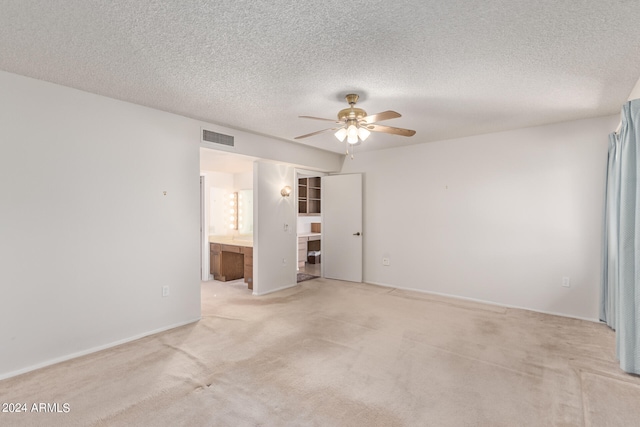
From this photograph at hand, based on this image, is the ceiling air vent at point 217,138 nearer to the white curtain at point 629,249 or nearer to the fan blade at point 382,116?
the fan blade at point 382,116

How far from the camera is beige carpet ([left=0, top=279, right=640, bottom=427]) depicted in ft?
6.75

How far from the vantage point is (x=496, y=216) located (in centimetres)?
455

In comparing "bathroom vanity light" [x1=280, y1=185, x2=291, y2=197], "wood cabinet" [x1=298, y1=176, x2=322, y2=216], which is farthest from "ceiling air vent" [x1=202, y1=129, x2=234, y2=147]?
"wood cabinet" [x1=298, y1=176, x2=322, y2=216]

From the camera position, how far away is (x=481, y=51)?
2256mm

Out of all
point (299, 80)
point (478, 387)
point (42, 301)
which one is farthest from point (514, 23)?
point (42, 301)

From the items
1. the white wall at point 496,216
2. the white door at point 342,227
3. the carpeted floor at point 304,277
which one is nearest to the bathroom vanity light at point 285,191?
the white door at point 342,227

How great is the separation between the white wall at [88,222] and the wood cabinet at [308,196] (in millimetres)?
4022

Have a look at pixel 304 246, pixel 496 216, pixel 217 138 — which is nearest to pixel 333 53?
pixel 217 138

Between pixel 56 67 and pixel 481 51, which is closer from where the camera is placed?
pixel 481 51

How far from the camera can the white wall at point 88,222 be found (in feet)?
8.61

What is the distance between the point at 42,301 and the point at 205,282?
3201mm

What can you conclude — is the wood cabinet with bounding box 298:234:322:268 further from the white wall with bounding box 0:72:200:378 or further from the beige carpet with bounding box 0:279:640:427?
the white wall with bounding box 0:72:200:378

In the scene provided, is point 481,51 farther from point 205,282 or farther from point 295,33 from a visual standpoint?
point 205,282

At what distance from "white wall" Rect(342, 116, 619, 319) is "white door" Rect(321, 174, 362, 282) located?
0.19 metres
